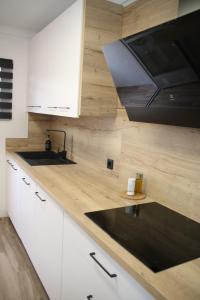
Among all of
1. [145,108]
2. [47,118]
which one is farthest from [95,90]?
[47,118]

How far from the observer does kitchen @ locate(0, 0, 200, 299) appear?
102 cm

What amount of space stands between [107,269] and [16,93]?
8.27 feet

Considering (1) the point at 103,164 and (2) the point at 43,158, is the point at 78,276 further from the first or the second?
(2) the point at 43,158

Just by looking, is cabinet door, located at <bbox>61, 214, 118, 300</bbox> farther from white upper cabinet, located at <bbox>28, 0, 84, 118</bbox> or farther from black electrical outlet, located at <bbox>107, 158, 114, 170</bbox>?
white upper cabinet, located at <bbox>28, 0, 84, 118</bbox>

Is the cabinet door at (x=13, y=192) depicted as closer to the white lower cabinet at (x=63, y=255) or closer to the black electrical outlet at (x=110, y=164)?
the white lower cabinet at (x=63, y=255)

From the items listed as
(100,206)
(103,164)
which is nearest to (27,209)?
(103,164)

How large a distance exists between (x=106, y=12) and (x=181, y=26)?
3.46 ft

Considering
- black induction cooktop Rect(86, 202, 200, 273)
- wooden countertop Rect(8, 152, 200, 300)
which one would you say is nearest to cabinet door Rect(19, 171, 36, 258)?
wooden countertop Rect(8, 152, 200, 300)

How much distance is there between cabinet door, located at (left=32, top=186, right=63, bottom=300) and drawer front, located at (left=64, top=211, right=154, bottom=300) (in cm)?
25

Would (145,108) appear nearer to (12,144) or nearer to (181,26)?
(181,26)

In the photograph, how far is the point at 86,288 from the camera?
4.12 feet

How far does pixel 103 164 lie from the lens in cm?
216

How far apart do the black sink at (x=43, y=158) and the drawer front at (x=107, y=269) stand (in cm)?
129

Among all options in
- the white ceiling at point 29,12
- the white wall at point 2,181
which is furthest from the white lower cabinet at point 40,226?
the white ceiling at point 29,12
